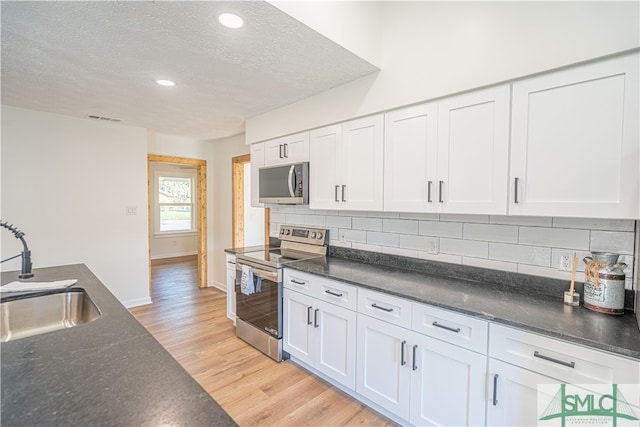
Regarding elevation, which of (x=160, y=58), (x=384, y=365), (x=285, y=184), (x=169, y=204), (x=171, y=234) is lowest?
(x=384, y=365)

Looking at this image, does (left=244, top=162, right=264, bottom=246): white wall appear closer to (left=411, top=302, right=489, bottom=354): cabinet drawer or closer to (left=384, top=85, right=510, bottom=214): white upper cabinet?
(left=384, top=85, right=510, bottom=214): white upper cabinet

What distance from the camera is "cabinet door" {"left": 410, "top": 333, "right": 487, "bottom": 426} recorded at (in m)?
1.55

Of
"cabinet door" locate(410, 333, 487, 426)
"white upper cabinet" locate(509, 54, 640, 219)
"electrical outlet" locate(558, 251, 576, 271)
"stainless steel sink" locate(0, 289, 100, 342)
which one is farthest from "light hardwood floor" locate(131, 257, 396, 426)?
"white upper cabinet" locate(509, 54, 640, 219)

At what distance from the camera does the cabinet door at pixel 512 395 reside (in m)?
1.38

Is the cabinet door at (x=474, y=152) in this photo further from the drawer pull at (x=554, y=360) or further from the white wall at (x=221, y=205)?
the white wall at (x=221, y=205)

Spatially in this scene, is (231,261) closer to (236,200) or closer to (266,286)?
(266,286)

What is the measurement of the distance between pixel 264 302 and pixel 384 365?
130cm

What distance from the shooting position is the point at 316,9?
1753mm

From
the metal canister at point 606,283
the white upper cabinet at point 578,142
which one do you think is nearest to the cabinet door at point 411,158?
the white upper cabinet at point 578,142

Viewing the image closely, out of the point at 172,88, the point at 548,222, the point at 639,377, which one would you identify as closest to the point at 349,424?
the point at 639,377

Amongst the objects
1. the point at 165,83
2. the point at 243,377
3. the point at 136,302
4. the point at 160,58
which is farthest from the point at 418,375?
the point at 136,302

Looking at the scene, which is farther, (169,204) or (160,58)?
(169,204)
